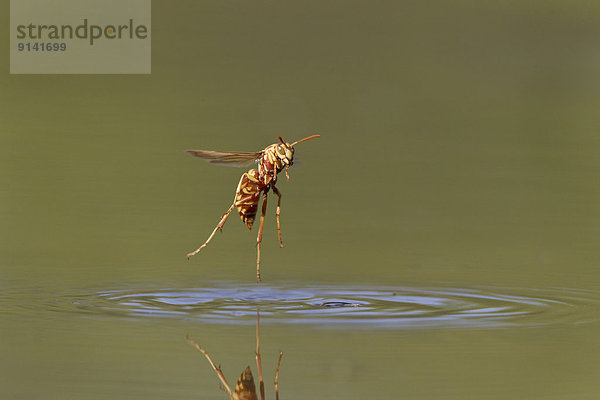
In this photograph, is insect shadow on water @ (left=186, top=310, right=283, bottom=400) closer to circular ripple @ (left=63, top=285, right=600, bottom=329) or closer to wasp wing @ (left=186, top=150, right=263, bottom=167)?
circular ripple @ (left=63, top=285, right=600, bottom=329)

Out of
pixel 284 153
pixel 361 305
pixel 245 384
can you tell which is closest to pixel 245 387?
pixel 245 384

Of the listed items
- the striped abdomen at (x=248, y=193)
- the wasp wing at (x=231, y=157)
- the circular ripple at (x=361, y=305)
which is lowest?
the circular ripple at (x=361, y=305)

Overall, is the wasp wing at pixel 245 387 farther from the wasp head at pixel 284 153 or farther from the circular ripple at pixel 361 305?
the wasp head at pixel 284 153

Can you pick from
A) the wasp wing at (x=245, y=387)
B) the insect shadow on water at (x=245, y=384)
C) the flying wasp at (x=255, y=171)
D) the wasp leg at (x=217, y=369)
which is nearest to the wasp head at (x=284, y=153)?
the flying wasp at (x=255, y=171)

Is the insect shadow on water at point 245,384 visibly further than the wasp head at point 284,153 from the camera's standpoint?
No

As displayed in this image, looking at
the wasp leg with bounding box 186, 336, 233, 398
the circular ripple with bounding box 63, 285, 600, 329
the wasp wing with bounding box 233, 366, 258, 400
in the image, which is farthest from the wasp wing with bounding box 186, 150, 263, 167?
the wasp wing with bounding box 233, 366, 258, 400

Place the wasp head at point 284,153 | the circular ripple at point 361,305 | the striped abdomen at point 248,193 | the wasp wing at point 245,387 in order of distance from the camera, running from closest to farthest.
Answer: the wasp wing at point 245,387
the circular ripple at point 361,305
the wasp head at point 284,153
the striped abdomen at point 248,193
